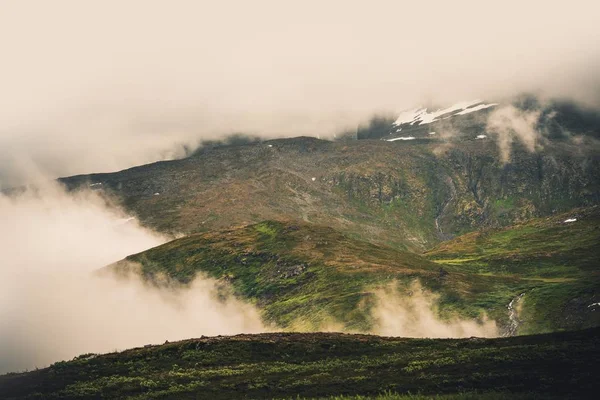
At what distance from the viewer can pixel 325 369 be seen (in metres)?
99.8

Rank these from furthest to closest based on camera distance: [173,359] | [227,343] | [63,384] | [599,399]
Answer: [227,343] → [173,359] → [63,384] → [599,399]

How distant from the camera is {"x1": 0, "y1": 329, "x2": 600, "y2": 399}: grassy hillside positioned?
7356cm

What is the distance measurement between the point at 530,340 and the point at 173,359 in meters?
70.0

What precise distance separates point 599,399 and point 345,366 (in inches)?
1993

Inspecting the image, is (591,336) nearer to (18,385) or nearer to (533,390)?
(533,390)

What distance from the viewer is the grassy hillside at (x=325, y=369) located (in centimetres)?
7356

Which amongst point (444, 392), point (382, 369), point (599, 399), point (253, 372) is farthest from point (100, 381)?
point (599, 399)

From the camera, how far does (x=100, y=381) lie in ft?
335

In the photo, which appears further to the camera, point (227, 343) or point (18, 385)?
point (227, 343)

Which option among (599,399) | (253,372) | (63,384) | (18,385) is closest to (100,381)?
(63,384)

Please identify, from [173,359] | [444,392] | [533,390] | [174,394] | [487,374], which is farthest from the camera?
[173,359]

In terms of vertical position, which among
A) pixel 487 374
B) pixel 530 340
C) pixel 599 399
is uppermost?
pixel 599 399

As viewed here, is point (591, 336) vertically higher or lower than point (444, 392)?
lower

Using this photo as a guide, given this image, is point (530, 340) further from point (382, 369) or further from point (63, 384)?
point (63, 384)
